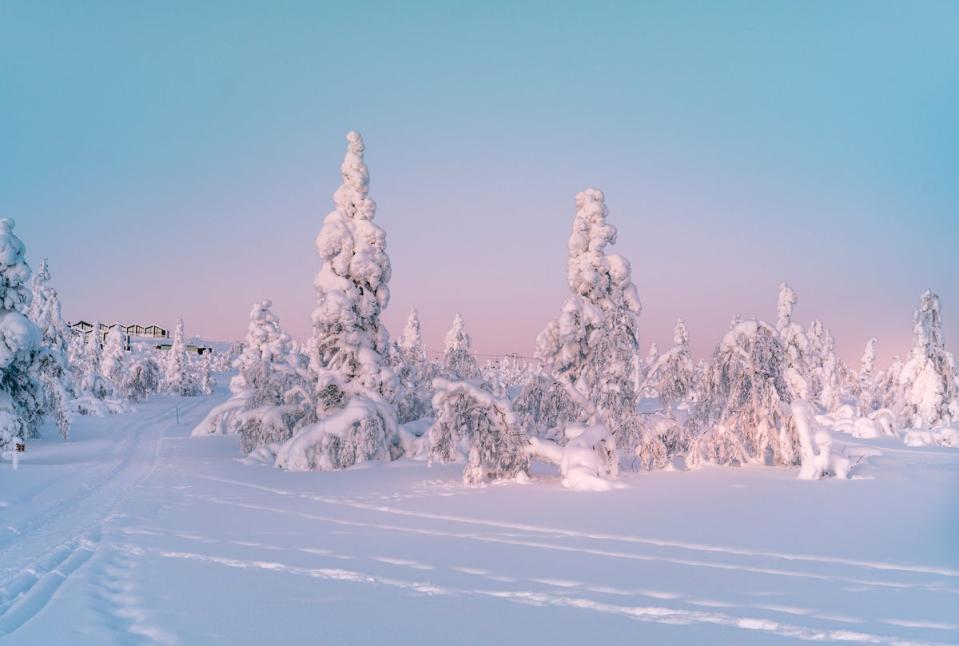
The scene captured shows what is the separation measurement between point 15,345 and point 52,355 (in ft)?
6.02

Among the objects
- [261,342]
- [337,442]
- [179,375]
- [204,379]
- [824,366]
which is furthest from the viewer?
[204,379]

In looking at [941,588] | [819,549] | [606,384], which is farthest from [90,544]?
[606,384]

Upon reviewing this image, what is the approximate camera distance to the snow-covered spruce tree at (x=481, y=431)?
17672 millimetres

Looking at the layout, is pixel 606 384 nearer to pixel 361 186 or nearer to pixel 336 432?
pixel 336 432

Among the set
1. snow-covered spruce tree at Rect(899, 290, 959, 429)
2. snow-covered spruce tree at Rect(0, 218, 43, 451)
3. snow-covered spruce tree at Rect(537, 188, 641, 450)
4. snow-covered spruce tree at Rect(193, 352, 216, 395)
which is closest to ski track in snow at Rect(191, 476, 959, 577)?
snow-covered spruce tree at Rect(537, 188, 641, 450)

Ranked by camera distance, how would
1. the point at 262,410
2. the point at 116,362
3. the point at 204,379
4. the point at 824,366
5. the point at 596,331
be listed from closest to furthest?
1. the point at 596,331
2. the point at 262,410
3. the point at 824,366
4. the point at 116,362
5. the point at 204,379

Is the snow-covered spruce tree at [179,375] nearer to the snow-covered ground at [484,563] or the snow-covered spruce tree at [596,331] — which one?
the snow-covered ground at [484,563]

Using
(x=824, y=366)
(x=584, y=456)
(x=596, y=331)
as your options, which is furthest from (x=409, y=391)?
(x=824, y=366)

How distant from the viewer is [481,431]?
17.7m

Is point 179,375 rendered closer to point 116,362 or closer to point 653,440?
point 116,362

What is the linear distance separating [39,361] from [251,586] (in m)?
23.1

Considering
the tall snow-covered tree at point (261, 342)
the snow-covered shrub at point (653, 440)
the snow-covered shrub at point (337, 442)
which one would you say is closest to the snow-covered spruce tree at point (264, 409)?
the tall snow-covered tree at point (261, 342)

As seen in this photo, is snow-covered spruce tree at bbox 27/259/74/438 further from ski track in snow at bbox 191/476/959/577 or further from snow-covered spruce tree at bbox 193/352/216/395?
snow-covered spruce tree at bbox 193/352/216/395

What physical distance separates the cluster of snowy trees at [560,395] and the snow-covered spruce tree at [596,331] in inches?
1.7
